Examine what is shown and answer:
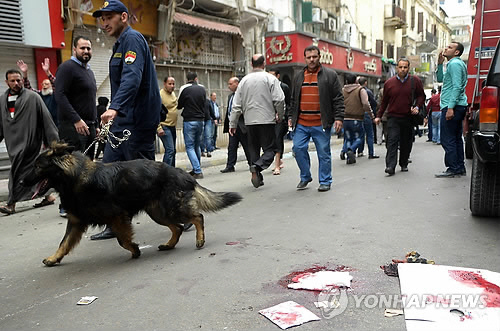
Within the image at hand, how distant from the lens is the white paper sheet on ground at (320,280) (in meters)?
2.85

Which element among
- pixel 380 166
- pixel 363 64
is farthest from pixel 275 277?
pixel 363 64

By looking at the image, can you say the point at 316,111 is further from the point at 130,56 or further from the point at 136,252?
the point at 136,252

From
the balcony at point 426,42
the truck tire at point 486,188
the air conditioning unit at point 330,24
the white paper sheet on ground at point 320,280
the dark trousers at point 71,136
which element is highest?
the balcony at point 426,42

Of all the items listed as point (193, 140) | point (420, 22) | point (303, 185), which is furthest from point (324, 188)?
point (420, 22)

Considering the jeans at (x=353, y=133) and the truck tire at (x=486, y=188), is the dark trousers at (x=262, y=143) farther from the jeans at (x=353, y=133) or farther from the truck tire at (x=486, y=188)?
the jeans at (x=353, y=133)

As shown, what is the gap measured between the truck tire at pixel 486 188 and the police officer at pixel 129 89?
3.16 m

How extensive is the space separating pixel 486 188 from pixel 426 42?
4029 centimetres

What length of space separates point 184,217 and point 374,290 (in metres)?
1.69

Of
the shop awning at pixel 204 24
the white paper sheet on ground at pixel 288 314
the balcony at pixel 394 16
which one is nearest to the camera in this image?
the white paper sheet on ground at pixel 288 314

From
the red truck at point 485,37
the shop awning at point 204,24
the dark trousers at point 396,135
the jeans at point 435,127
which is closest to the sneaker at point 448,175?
the dark trousers at point 396,135

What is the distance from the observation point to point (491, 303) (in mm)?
2465

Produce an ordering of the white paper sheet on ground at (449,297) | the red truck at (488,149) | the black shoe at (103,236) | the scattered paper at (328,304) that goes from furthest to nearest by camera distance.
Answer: the black shoe at (103,236) < the red truck at (488,149) < the scattered paper at (328,304) < the white paper sheet on ground at (449,297)

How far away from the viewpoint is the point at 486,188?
4.37m

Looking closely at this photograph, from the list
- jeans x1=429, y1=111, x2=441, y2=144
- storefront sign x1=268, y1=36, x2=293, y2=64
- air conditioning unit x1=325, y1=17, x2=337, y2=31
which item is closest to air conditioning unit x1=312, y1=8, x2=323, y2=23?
air conditioning unit x1=325, y1=17, x2=337, y2=31
